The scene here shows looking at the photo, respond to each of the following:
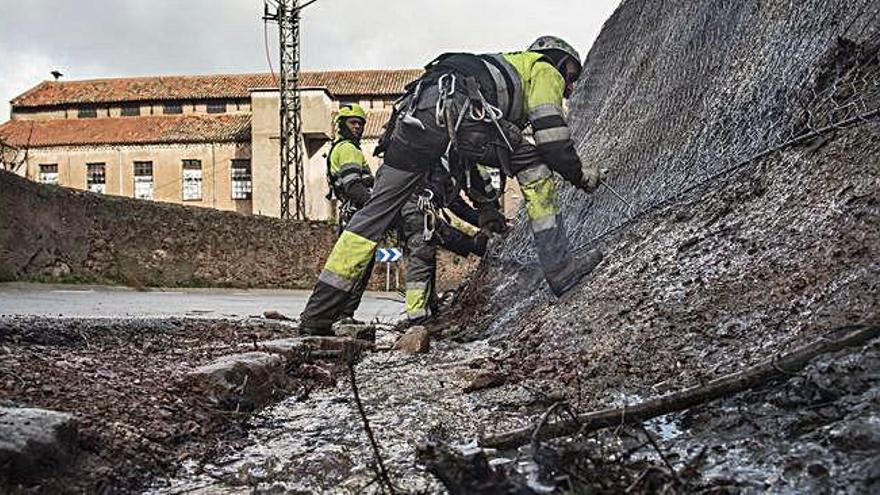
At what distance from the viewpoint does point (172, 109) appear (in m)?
34.1

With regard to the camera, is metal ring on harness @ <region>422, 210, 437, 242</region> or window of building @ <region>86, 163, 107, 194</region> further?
window of building @ <region>86, 163, 107, 194</region>

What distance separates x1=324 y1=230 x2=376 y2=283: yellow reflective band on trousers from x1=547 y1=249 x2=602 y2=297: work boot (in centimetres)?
104

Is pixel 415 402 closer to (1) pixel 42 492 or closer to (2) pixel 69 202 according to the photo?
(1) pixel 42 492

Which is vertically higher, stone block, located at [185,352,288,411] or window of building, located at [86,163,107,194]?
window of building, located at [86,163,107,194]

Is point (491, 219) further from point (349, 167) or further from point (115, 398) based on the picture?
point (115, 398)

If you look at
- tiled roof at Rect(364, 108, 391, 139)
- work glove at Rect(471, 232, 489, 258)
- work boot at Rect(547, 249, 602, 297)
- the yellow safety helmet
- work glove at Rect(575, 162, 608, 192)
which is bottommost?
work boot at Rect(547, 249, 602, 297)

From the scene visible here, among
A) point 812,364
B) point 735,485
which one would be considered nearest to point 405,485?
point 735,485

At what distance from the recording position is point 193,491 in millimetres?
1761

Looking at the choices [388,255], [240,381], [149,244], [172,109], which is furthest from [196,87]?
[240,381]

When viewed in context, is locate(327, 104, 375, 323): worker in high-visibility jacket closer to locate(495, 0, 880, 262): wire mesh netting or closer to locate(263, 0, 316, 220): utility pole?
locate(495, 0, 880, 262): wire mesh netting

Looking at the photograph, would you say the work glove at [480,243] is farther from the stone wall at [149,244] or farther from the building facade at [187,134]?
the building facade at [187,134]

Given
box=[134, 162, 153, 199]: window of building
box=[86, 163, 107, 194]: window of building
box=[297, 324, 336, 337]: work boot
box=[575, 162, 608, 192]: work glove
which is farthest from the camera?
box=[86, 163, 107, 194]: window of building

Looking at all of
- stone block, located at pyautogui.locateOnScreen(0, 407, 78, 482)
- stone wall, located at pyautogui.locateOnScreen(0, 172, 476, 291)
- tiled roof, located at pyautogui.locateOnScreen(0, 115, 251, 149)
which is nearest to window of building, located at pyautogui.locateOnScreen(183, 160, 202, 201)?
tiled roof, located at pyautogui.locateOnScreen(0, 115, 251, 149)

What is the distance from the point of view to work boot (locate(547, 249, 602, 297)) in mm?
3869
